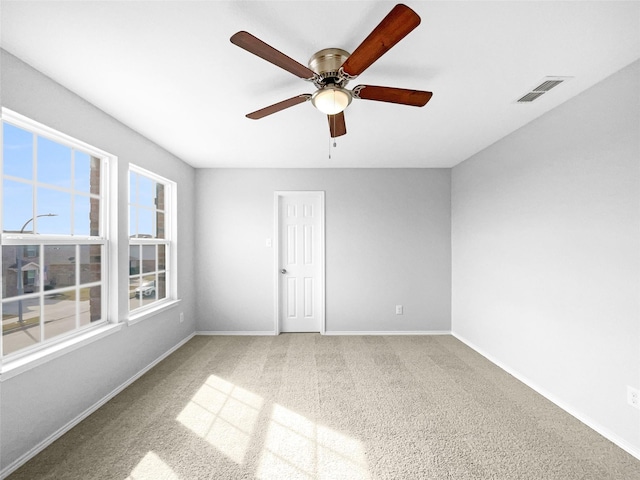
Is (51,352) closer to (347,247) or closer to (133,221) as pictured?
(133,221)

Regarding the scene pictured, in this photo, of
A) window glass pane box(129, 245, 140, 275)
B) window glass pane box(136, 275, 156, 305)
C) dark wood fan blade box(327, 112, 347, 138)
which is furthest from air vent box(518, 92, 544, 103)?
window glass pane box(136, 275, 156, 305)

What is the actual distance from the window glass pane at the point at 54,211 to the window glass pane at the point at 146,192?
964 mm

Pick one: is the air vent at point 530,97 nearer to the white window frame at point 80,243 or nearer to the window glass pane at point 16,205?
the white window frame at point 80,243

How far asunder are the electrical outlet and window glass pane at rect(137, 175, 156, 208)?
4.34 m

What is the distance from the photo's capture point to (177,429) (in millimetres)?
2145

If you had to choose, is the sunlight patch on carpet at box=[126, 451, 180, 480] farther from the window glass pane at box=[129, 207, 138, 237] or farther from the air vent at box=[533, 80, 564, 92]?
the air vent at box=[533, 80, 564, 92]

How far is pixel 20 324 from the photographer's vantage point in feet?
6.27

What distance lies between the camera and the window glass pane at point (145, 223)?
3.25 meters

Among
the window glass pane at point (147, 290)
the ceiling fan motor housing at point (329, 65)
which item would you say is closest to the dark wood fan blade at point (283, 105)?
the ceiling fan motor housing at point (329, 65)

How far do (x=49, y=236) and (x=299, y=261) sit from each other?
113 inches

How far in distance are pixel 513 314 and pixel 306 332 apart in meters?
2.64

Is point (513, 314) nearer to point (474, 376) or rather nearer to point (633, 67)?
point (474, 376)

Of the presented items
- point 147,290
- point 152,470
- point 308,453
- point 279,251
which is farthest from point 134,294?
point 308,453

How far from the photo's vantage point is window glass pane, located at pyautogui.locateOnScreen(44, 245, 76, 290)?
209 centimetres
